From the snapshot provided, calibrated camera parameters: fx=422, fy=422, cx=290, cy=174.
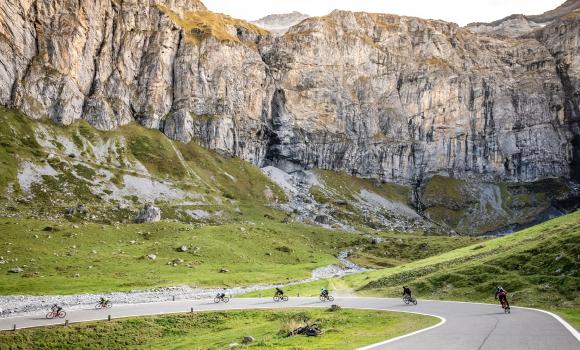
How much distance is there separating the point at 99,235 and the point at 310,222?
4087 inches

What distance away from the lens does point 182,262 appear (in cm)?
9625

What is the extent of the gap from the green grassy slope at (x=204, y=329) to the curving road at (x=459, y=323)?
2.53 metres

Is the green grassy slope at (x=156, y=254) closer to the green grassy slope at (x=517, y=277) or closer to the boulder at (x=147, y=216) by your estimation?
the boulder at (x=147, y=216)

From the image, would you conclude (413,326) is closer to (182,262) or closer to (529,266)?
(529,266)

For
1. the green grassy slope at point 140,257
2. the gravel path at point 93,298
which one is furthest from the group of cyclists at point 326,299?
the green grassy slope at point 140,257

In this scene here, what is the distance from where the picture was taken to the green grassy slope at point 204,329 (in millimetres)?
33594

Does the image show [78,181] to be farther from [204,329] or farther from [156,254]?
[204,329]

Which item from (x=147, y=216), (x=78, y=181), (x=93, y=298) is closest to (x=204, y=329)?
(x=93, y=298)

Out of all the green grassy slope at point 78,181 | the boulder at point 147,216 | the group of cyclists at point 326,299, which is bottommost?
the group of cyclists at point 326,299

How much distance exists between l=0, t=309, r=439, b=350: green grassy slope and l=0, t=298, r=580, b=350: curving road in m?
2.53

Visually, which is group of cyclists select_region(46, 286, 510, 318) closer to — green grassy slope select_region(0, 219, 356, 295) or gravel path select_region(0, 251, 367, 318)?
gravel path select_region(0, 251, 367, 318)

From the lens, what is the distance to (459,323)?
29.0m

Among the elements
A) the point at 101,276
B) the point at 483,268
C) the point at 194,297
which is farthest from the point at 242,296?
the point at 483,268

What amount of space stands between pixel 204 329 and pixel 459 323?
27345 mm
